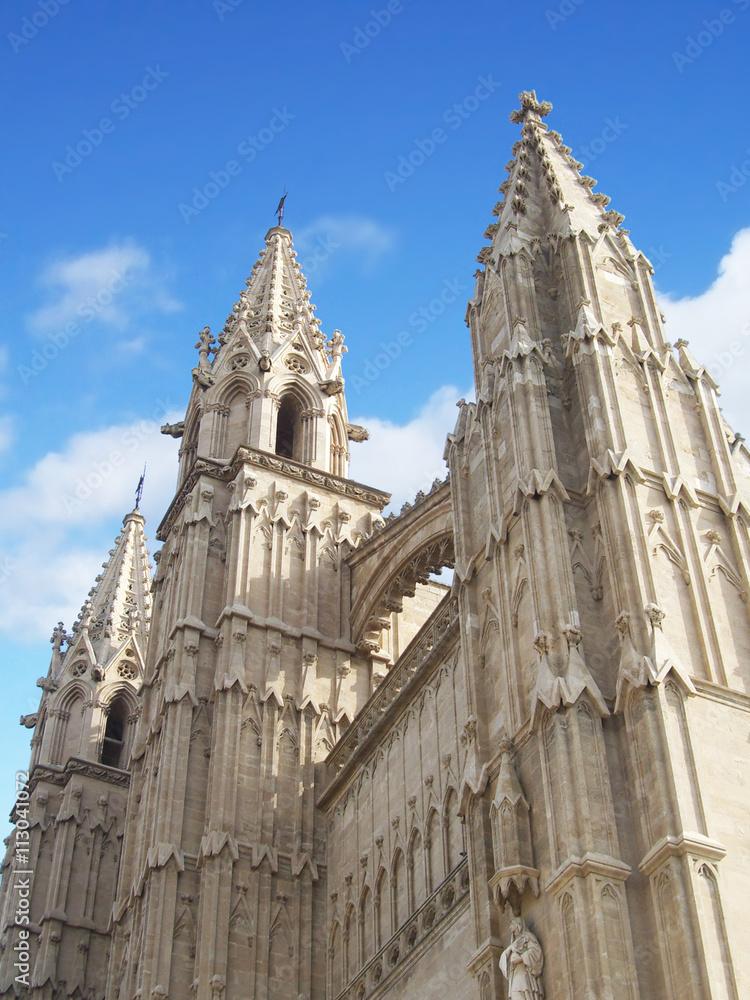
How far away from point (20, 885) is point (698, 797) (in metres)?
28.2

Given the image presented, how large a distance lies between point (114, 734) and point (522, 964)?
32.1m

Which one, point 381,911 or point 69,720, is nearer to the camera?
point 381,911

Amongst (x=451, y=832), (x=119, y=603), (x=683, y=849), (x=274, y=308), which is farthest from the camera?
(x=119, y=603)

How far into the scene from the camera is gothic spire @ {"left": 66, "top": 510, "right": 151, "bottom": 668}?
153 ft

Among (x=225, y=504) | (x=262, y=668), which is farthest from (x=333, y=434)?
(x=262, y=668)

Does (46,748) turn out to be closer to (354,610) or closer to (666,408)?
(354,610)

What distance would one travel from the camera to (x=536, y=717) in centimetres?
1639

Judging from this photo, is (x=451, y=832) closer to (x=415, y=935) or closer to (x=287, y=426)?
(x=415, y=935)

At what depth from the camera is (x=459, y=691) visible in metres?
22.6

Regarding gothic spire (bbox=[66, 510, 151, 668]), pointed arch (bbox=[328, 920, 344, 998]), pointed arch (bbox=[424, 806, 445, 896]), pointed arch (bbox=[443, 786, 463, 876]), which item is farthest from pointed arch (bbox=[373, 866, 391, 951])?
gothic spire (bbox=[66, 510, 151, 668])

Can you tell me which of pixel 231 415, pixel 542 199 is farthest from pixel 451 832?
pixel 231 415

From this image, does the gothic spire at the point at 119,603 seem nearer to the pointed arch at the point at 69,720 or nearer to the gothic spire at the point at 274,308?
the pointed arch at the point at 69,720

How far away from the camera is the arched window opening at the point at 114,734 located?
44375mm

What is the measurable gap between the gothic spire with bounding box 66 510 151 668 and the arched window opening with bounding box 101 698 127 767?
147 centimetres
